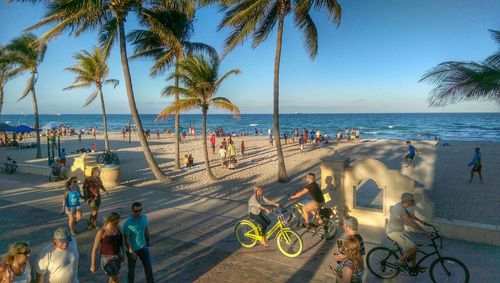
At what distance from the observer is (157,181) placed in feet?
50.5

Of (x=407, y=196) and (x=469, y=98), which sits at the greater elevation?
(x=469, y=98)

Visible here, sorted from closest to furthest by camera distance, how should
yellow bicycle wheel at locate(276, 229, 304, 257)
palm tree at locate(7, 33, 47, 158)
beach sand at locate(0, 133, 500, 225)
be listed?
yellow bicycle wheel at locate(276, 229, 304, 257), beach sand at locate(0, 133, 500, 225), palm tree at locate(7, 33, 47, 158)

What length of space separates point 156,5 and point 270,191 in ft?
34.0

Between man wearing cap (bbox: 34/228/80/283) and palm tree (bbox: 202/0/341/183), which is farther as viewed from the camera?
palm tree (bbox: 202/0/341/183)

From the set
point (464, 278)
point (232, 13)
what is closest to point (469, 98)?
point (464, 278)

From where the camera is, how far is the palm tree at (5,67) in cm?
2328

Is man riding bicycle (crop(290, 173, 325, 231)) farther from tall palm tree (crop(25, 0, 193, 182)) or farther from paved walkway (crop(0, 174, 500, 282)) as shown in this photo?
tall palm tree (crop(25, 0, 193, 182))

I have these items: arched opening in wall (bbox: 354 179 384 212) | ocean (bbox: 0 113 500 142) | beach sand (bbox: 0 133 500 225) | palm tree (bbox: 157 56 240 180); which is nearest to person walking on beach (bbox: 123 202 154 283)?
beach sand (bbox: 0 133 500 225)

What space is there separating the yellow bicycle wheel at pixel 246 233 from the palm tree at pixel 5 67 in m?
24.6

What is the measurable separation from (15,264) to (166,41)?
14690 millimetres

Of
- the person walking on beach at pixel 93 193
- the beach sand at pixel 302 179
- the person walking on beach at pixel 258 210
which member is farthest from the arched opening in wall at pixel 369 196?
the person walking on beach at pixel 93 193

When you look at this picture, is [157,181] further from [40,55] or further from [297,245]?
[40,55]

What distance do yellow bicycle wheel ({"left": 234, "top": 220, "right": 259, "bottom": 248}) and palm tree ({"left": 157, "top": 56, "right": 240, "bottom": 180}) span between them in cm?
824

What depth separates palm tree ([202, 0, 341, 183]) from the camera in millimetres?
14750
